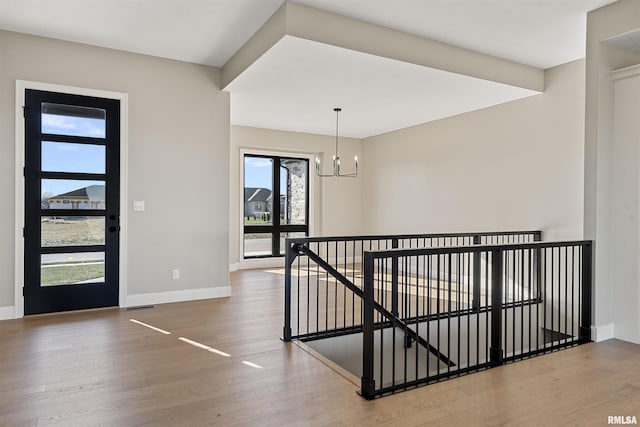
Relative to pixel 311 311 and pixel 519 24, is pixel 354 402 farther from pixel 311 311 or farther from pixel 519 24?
pixel 519 24

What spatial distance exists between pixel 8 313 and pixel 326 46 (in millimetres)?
4137

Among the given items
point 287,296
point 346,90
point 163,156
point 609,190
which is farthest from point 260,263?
point 609,190

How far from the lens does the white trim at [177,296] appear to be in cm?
459

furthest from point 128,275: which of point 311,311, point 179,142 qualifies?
point 311,311

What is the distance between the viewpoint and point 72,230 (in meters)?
4.30

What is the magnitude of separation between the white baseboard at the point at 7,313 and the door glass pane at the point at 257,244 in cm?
396

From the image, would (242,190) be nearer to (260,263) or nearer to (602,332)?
(260,263)

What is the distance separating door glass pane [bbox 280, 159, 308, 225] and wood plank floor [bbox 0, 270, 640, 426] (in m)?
4.53

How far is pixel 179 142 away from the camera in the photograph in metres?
4.85

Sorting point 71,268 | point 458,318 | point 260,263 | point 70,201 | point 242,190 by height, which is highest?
point 242,190

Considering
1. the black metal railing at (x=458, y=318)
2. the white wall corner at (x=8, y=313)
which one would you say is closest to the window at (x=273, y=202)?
the black metal railing at (x=458, y=318)

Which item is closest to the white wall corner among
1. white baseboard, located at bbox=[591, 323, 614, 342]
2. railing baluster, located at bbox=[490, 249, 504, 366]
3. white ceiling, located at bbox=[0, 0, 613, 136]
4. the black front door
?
the black front door

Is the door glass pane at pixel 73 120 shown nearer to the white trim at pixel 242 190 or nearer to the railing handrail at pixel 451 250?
the white trim at pixel 242 190

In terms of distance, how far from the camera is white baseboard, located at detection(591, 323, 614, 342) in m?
3.40
